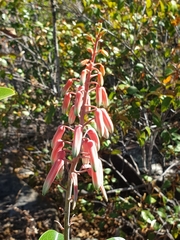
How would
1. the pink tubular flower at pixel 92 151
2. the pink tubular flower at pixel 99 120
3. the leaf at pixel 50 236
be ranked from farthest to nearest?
the leaf at pixel 50 236
the pink tubular flower at pixel 99 120
the pink tubular flower at pixel 92 151

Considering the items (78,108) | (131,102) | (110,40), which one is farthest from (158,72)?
(78,108)

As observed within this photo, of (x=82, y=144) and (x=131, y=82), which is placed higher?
(x=131, y=82)

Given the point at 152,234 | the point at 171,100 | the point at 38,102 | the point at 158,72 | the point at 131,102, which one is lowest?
the point at 152,234

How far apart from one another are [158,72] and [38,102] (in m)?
1.48

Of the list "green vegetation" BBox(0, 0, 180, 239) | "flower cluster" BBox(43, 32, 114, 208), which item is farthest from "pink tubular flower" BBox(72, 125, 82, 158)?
"green vegetation" BBox(0, 0, 180, 239)

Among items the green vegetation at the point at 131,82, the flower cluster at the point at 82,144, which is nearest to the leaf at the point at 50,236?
the flower cluster at the point at 82,144

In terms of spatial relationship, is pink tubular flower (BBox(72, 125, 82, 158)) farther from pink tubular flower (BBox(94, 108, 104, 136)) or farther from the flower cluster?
pink tubular flower (BBox(94, 108, 104, 136))

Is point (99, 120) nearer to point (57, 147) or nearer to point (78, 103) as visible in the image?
point (78, 103)

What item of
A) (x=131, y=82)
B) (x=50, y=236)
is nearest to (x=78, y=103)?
(x=50, y=236)

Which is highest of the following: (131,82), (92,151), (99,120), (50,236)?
(131,82)

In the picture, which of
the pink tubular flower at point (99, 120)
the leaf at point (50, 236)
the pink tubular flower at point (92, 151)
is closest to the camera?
the pink tubular flower at point (92, 151)

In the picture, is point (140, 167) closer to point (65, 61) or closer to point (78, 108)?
point (65, 61)

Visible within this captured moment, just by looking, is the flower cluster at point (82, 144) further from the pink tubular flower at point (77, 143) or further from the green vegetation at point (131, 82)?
the green vegetation at point (131, 82)

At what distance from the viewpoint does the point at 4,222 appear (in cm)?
445
